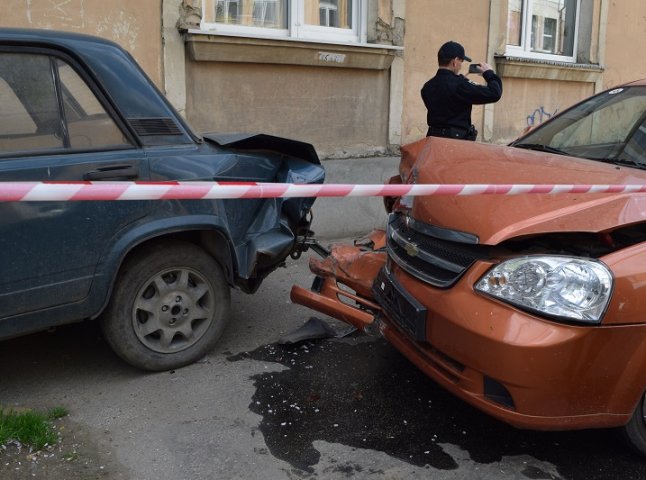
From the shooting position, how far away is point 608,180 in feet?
10.3

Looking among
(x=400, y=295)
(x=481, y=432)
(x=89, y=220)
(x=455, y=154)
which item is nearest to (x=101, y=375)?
(x=89, y=220)

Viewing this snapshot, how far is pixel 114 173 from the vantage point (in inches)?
131

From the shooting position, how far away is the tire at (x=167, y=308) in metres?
3.54

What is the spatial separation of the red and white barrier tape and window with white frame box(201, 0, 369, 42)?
3894mm

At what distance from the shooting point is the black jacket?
225 inches

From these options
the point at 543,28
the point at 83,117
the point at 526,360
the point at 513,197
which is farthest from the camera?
the point at 543,28

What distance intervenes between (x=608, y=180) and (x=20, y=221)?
2.70m

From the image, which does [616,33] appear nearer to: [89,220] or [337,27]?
[337,27]

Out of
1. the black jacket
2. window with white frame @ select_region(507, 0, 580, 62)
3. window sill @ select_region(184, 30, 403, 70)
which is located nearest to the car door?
window sill @ select_region(184, 30, 403, 70)

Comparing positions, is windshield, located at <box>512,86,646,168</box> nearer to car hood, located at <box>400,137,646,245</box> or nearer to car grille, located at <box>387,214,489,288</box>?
car hood, located at <box>400,137,646,245</box>

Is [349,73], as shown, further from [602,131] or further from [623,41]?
[623,41]

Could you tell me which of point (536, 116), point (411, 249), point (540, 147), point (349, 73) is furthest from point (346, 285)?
point (536, 116)

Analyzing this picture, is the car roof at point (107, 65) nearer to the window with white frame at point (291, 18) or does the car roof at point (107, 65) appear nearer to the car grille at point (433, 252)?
the car grille at point (433, 252)

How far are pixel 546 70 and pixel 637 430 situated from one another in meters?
7.33
